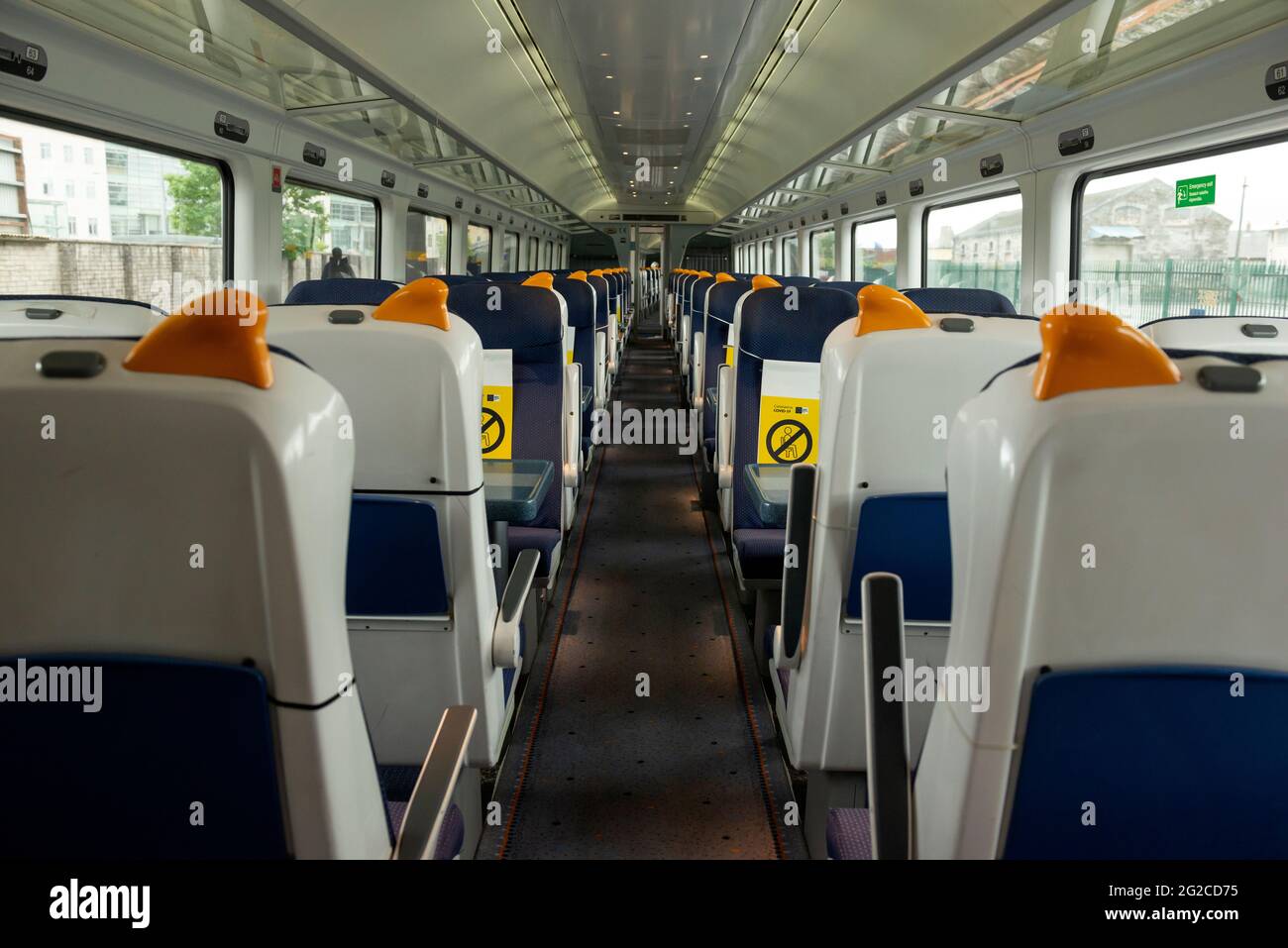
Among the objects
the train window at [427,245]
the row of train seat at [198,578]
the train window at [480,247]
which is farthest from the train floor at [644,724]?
the train window at [480,247]

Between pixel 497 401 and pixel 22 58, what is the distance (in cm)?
224

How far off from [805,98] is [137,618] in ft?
30.3

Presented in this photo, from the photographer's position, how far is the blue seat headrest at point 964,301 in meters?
4.39

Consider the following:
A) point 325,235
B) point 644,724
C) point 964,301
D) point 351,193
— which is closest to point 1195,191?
point 964,301

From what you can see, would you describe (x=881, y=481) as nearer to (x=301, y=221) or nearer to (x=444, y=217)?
(x=301, y=221)

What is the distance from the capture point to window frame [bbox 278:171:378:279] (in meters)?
7.10

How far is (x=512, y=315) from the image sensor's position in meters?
4.27

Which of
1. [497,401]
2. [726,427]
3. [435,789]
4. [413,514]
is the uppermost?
[497,401]

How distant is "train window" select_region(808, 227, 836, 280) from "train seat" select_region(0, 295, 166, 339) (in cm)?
1333

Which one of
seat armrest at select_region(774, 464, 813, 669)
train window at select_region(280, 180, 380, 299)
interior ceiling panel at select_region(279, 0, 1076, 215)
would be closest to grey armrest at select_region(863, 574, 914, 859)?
seat armrest at select_region(774, 464, 813, 669)

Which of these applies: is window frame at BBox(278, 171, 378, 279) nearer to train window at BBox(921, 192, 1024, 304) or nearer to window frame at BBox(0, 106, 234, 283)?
window frame at BBox(0, 106, 234, 283)

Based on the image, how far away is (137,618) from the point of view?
1.09 m
